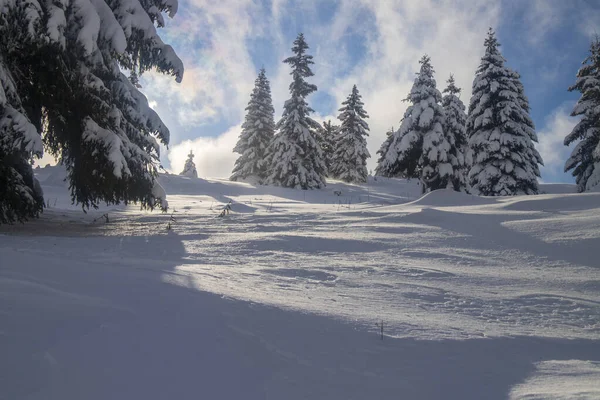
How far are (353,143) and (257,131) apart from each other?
9.49m

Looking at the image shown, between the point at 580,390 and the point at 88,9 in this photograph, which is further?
the point at 88,9

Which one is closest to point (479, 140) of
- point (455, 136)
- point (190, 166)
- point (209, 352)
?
point (455, 136)

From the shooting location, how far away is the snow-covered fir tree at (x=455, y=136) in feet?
69.3

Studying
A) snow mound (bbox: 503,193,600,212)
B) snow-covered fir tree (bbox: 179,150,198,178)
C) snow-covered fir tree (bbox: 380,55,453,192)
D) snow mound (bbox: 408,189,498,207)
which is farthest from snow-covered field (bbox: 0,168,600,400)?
snow-covered fir tree (bbox: 179,150,198,178)

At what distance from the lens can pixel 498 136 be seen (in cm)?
2003

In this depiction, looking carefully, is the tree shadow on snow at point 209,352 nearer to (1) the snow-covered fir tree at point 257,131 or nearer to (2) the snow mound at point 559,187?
(1) the snow-covered fir tree at point 257,131

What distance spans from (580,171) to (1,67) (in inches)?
1170

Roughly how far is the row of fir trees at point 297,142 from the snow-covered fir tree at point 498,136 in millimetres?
10471

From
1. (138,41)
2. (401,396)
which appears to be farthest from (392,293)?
(138,41)

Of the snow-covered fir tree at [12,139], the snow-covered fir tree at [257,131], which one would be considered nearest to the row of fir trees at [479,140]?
the snow-covered fir tree at [257,131]

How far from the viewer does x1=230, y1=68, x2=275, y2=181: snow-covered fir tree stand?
33.0 meters

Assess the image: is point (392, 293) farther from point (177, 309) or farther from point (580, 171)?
point (580, 171)

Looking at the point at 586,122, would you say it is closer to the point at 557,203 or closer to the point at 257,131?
the point at 557,203

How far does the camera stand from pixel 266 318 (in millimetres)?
2521
